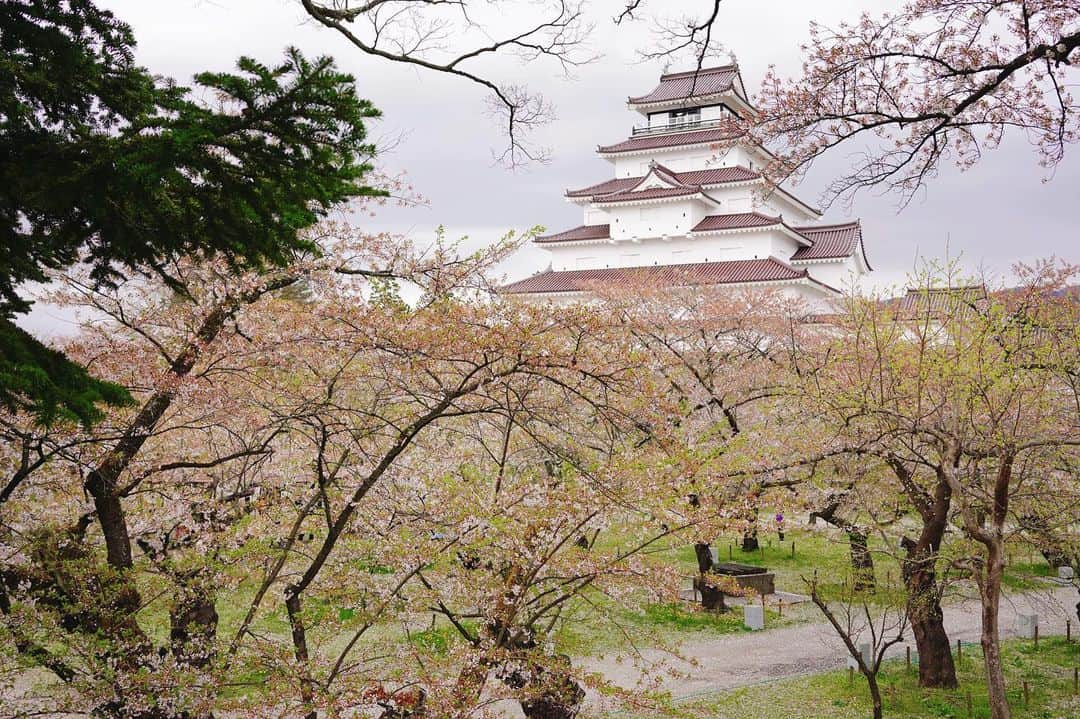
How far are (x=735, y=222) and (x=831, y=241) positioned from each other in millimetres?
4609

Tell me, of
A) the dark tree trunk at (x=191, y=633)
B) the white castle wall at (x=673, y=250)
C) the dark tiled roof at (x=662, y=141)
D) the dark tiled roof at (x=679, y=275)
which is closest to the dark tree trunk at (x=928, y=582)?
the dark tree trunk at (x=191, y=633)

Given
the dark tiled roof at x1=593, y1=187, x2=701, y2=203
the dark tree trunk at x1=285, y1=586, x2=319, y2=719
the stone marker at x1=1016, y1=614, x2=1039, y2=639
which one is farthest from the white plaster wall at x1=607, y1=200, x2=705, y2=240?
the dark tree trunk at x1=285, y1=586, x2=319, y2=719

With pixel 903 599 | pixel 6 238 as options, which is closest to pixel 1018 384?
pixel 903 599

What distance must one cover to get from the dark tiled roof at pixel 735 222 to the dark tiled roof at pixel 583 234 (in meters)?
4.00

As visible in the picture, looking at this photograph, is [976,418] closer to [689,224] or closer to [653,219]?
[689,224]

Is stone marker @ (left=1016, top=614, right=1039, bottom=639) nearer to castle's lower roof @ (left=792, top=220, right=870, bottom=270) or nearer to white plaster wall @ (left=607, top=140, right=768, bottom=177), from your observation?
castle's lower roof @ (left=792, top=220, right=870, bottom=270)

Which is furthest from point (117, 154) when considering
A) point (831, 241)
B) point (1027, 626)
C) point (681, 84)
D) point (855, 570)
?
point (681, 84)

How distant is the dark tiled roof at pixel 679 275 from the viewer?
3225cm

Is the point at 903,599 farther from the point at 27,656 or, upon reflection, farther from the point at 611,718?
the point at 27,656

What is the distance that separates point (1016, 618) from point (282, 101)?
55.2 feet

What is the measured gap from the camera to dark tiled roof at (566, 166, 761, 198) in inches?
1437

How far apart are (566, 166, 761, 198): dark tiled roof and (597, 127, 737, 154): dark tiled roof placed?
1.28m

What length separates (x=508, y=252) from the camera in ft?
26.1

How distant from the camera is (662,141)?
39062 mm
